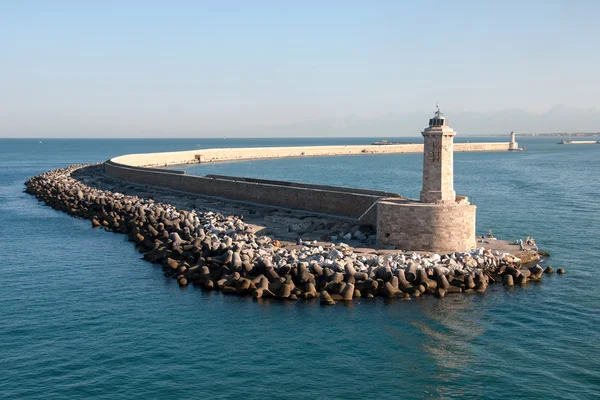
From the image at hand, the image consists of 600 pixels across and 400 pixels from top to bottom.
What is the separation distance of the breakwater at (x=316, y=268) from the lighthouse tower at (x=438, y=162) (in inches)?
98.2

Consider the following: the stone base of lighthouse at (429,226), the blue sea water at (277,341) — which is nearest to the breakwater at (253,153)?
the stone base of lighthouse at (429,226)

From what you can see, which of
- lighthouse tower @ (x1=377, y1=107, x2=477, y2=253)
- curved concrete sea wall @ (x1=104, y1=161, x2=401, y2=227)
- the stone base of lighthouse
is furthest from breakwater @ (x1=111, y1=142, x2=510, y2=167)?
the stone base of lighthouse

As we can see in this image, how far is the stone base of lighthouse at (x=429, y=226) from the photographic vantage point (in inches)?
856

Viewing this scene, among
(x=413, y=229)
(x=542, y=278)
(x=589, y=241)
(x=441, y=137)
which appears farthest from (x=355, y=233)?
(x=589, y=241)

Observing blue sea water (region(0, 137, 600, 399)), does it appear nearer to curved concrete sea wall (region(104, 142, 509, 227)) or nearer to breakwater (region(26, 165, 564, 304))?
breakwater (region(26, 165, 564, 304))

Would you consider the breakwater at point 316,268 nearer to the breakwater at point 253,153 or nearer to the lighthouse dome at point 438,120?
the lighthouse dome at point 438,120

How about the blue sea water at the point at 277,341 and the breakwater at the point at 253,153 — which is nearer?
the blue sea water at the point at 277,341

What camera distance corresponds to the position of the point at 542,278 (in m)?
20.9

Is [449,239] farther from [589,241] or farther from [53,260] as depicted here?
[53,260]

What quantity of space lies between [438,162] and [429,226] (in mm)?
2515

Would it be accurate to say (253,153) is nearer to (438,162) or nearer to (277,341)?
(438,162)

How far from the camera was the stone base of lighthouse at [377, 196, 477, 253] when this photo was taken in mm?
21734

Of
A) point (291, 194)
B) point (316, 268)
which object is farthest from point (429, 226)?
point (291, 194)

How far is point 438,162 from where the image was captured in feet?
74.7
